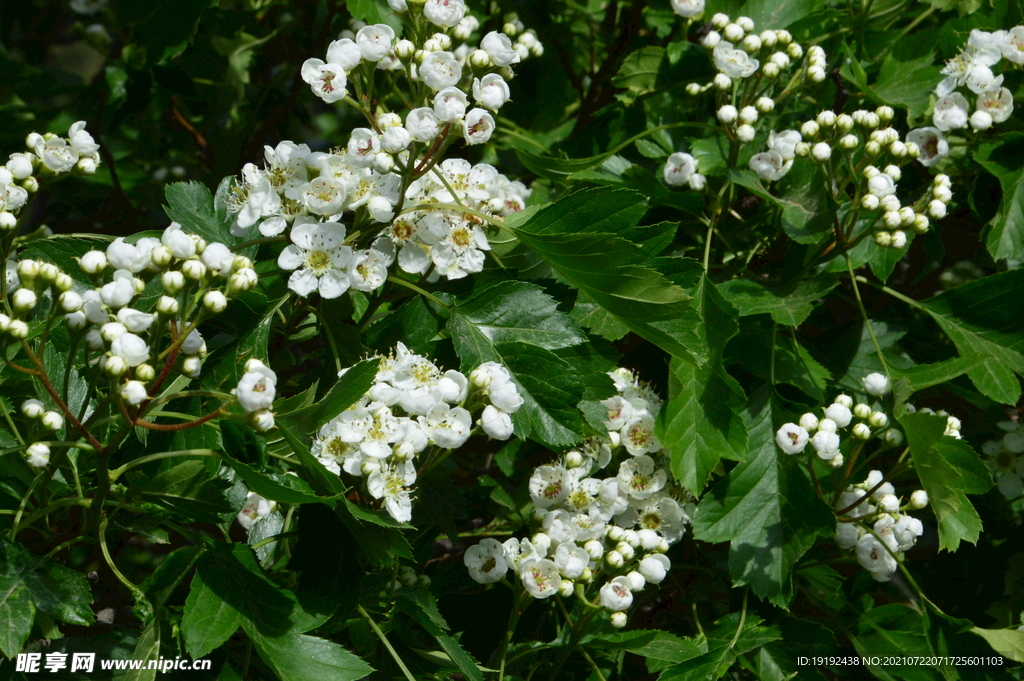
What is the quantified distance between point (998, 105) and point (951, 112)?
5.1 inches

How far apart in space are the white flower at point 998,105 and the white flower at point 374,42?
1.37 m

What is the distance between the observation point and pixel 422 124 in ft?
4.86

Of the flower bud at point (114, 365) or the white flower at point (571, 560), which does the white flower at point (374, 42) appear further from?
the white flower at point (571, 560)

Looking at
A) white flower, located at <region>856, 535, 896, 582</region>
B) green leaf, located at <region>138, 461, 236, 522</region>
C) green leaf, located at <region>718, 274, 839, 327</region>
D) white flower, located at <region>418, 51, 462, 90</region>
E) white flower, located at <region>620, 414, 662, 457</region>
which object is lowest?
white flower, located at <region>856, 535, 896, 582</region>

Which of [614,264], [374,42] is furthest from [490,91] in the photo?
[614,264]

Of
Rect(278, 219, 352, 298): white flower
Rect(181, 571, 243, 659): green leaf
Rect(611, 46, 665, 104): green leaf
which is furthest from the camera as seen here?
Rect(611, 46, 665, 104): green leaf

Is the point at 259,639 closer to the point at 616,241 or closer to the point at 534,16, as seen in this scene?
the point at 616,241

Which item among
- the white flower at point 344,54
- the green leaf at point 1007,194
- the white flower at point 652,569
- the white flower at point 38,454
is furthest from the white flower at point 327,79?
the green leaf at point 1007,194

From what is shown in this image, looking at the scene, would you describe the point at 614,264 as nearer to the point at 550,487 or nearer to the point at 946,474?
the point at 550,487

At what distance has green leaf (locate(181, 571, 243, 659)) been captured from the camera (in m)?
1.36

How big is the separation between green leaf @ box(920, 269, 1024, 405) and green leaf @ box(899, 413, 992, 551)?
0.92 ft

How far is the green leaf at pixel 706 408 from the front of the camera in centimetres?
176

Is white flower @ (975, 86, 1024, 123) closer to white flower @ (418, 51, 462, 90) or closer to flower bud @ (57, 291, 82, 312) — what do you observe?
white flower @ (418, 51, 462, 90)

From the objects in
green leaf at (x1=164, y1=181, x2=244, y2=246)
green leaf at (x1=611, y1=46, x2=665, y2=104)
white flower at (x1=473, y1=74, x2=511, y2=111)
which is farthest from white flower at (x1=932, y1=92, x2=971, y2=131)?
green leaf at (x1=164, y1=181, x2=244, y2=246)
